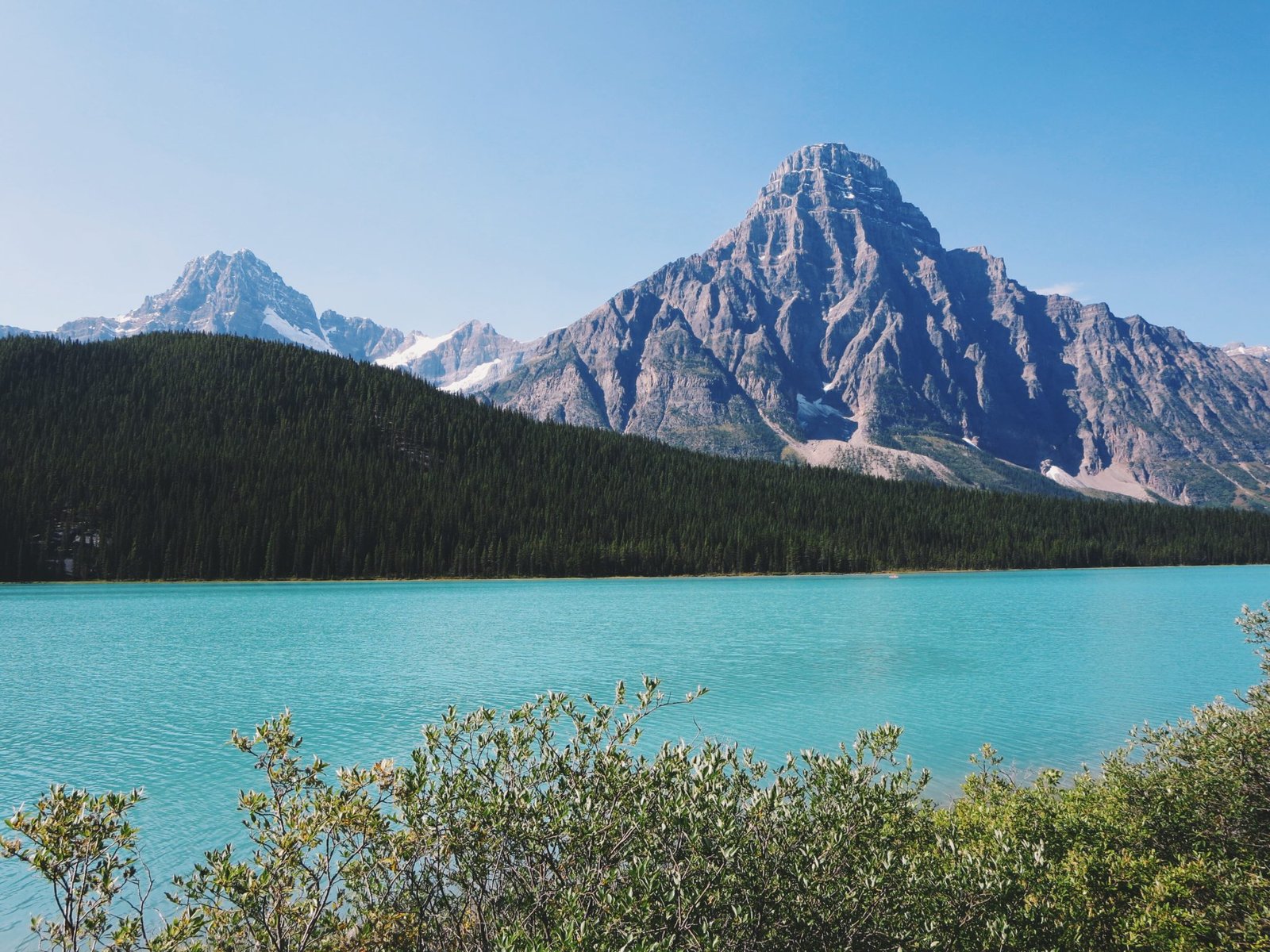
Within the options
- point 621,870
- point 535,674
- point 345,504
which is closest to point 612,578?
point 345,504

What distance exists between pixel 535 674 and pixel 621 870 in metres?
34.6

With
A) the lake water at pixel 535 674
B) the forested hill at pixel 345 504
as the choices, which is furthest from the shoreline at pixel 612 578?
the lake water at pixel 535 674

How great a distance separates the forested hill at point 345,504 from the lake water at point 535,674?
4859cm

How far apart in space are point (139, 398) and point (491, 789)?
208144 mm

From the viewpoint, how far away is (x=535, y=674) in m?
41.0

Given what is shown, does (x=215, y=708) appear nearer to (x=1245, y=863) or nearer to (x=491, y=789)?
(x=491, y=789)

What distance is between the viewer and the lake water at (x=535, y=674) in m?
25.6

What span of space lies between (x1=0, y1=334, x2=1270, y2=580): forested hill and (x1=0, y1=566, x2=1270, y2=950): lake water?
1913 inches

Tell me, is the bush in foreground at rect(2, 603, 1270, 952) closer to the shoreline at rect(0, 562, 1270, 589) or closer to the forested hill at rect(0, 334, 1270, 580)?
the shoreline at rect(0, 562, 1270, 589)

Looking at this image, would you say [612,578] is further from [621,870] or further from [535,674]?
[621,870]

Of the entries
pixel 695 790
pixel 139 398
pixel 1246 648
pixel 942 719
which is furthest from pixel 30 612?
pixel 139 398

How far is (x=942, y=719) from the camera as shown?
31.4 meters

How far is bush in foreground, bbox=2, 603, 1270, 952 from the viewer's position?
638 centimetres

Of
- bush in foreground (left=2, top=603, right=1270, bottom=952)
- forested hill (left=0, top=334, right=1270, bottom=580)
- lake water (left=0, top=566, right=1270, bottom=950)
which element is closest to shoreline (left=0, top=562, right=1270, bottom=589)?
forested hill (left=0, top=334, right=1270, bottom=580)
